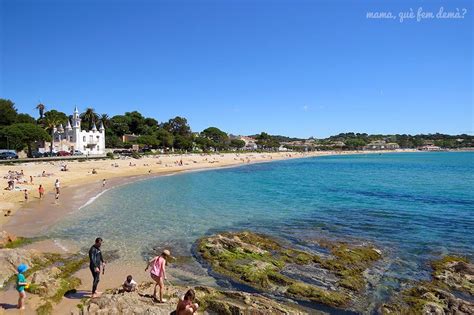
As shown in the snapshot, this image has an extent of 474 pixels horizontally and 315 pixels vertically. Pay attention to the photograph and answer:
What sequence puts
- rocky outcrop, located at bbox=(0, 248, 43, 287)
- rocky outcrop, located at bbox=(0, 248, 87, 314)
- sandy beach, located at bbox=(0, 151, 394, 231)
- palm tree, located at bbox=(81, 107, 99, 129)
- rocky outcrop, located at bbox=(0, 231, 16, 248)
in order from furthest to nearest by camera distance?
1. palm tree, located at bbox=(81, 107, 99, 129)
2. sandy beach, located at bbox=(0, 151, 394, 231)
3. rocky outcrop, located at bbox=(0, 231, 16, 248)
4. rocky outcrop, located at bbox=(0, 248, 43, 287)
5. rocky outcrop, located at bbox=(0, 248, 87, 314)

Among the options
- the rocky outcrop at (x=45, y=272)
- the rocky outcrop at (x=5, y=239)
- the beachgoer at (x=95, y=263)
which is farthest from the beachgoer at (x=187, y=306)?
the rocky outcrop at (x=5, y=239)

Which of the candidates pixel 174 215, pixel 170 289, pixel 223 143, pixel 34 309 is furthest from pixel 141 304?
pixel 223 143

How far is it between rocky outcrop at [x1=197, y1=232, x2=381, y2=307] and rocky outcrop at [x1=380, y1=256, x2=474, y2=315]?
4.16ft

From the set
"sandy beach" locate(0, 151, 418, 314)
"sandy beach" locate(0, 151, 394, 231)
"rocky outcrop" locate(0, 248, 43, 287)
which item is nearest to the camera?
Answer: "rocky outcrop" locate(0, 248, 43, 287)

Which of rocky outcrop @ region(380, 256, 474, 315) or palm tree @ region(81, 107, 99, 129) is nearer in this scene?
rocky outcrop @ region(380, 256, 474, 315)

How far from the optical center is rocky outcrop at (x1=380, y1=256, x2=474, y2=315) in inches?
359

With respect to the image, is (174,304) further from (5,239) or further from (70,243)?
(5,239)

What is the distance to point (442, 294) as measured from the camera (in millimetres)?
9852

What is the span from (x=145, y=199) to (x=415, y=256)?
20866mm

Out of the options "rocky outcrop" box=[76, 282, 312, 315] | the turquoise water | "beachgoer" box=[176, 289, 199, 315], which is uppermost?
"beachgoer" box=[176, 289, 199, 315]

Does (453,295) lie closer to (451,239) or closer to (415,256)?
(415,256)

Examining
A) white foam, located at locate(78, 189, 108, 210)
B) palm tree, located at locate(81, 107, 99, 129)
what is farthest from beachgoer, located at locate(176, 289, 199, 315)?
palm tree, located at locate(81, 107, 99, 129)

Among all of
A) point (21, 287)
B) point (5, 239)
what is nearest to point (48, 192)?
point (5, 239)

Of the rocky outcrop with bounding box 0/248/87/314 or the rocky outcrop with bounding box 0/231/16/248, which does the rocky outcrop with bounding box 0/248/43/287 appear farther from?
the rocky outcrop with bounding box 0/231/16/248
